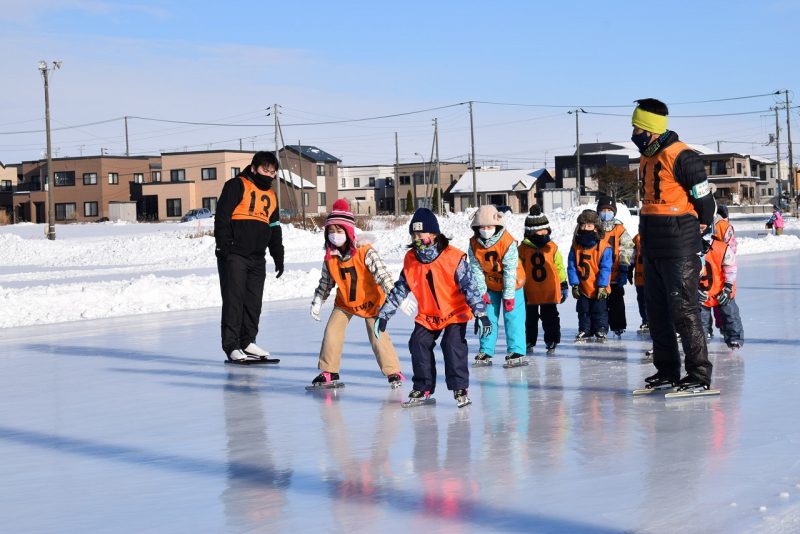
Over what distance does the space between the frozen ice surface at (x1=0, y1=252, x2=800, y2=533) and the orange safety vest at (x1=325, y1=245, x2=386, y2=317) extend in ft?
2.02

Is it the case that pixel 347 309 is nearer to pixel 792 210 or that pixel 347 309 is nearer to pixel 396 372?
pixel 396 372

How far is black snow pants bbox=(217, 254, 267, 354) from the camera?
8.91 m

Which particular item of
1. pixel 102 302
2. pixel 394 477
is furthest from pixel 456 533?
pixel 102 302

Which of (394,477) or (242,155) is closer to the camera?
(394,477)

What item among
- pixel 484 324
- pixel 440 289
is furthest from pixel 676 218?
pixel 440 289

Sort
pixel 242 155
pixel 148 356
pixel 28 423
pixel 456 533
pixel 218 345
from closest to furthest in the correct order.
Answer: pixel 456 533 → pixel 28 423 → pixel 148 356 → pixel 218 345 → pixel 242 155

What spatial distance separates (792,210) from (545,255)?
56.4 meters

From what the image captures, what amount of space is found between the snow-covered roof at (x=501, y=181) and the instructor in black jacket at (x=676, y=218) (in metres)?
84.0

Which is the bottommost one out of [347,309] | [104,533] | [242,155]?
[104,533]

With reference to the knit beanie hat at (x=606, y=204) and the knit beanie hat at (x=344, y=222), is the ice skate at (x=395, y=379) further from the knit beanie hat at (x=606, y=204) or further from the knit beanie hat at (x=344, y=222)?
the knit beanie hat at (x=606, y=204)

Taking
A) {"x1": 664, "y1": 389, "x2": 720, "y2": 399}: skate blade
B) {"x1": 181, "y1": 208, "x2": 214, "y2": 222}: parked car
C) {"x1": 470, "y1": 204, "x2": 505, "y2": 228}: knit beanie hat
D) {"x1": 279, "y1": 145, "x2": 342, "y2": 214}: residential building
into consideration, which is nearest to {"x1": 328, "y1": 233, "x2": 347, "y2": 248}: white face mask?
{"x1": 470, "y1": 204, "x2": 505, "y2": 228}: knit beanie hat

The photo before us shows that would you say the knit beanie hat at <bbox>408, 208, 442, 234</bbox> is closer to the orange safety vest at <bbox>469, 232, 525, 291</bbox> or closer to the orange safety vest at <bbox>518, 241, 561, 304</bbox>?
the orange safety vest at <bbox>469, 232, 525, 291</bbox>

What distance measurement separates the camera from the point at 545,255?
900cm

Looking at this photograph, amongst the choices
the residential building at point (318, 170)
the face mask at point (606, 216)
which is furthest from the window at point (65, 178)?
the face mask at point (606, 216)
